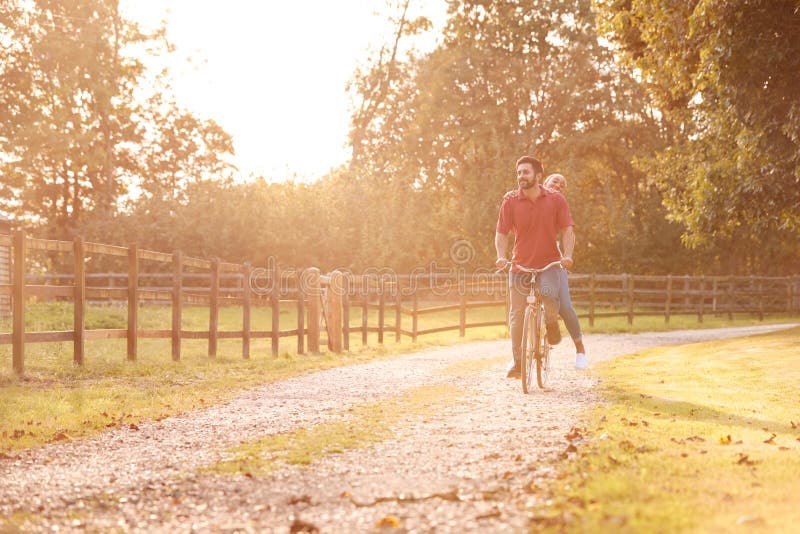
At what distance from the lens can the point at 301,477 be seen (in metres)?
4.27

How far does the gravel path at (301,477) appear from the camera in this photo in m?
3.52

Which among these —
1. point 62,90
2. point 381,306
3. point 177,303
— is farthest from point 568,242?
point 62,90

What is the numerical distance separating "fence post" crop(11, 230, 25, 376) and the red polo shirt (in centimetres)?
498

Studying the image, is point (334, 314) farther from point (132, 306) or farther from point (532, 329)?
point (532, 329)

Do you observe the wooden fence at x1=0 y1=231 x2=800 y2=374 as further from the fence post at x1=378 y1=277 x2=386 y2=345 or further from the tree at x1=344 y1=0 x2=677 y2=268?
the tree at x1=344 y1=0 x2=677 y2=268

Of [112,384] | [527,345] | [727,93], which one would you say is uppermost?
[727,93]

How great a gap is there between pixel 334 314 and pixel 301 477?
1032 centimetres

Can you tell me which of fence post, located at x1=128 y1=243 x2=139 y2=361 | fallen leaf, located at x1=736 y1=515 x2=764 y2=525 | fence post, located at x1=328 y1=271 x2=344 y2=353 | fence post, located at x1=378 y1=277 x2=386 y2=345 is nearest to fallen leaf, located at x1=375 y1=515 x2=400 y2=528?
fallen leaf, located at x1=736 y1=515 x2=764 y2=525

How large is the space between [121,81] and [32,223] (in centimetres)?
911

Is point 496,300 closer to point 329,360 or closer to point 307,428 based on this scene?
point 329,360

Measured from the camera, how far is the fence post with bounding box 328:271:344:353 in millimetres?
14570

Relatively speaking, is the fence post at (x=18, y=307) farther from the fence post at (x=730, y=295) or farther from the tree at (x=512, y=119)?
the tree at (x=512, y=119)

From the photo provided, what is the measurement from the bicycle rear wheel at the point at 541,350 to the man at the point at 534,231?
14cm

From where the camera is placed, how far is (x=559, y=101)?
36250 millimetres
